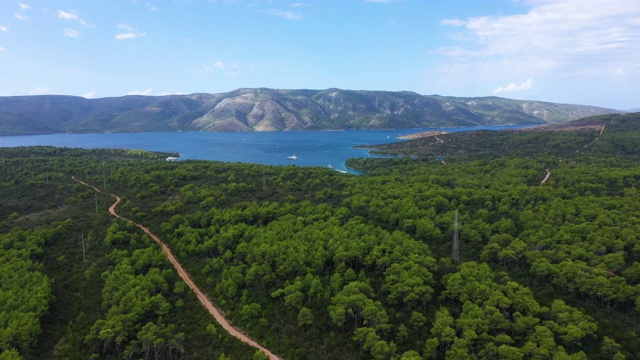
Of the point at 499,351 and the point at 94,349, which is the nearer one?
the point at 499,351

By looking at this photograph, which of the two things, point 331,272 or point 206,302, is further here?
point 331,272

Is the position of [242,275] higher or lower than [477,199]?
lower

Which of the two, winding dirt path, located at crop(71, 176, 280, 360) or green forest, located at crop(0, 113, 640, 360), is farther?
winding dirt path, located at crop(71, 176, 280, 360)

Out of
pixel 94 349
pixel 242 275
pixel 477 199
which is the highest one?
pixel 477 199

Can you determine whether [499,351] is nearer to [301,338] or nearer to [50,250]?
[301,338]

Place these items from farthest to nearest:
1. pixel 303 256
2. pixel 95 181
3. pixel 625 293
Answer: pixel 95 181 < pixel 303 256 < pixel 625 293

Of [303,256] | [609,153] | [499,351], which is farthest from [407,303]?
[609,153]

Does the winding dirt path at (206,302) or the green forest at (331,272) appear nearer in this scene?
the green forest at (331,272)

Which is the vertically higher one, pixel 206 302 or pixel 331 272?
pixel 331 272
